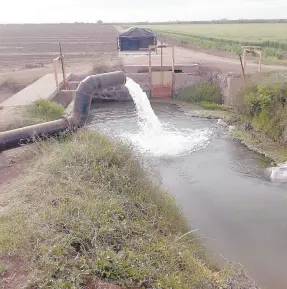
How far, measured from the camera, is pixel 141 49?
973 inches

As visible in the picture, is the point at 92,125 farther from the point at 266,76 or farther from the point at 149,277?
the point at 149,277

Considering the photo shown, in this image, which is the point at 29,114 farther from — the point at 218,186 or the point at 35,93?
the point at 218,186

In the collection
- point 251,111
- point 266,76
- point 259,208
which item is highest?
point 266,76

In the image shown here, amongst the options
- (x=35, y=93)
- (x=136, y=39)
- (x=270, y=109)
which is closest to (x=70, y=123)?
(x=35, y=93)

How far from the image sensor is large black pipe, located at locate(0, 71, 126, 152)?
783 centimetres

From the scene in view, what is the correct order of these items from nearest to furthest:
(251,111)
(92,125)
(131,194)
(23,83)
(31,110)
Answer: (131,194)
(31,110)
(251,111)
(92,125)
(23,83)

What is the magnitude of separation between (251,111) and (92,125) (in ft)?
21.3

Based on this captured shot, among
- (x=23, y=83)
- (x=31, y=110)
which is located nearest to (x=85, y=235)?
(x=31, y=110)

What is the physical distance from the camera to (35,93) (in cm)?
1457

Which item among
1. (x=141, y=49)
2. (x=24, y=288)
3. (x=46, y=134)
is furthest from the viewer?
(x=141, y=49)

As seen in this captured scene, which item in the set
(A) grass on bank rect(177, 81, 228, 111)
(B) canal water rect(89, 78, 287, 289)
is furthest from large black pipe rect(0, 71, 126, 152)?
(A) grass on bank rect(177, 81, 228, 111)

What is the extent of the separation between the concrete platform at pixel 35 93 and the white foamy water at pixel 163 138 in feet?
13.7

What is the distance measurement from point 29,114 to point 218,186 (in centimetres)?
Answer: 653

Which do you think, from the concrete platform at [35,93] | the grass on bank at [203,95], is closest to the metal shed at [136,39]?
the grass on bank at [203,95]
